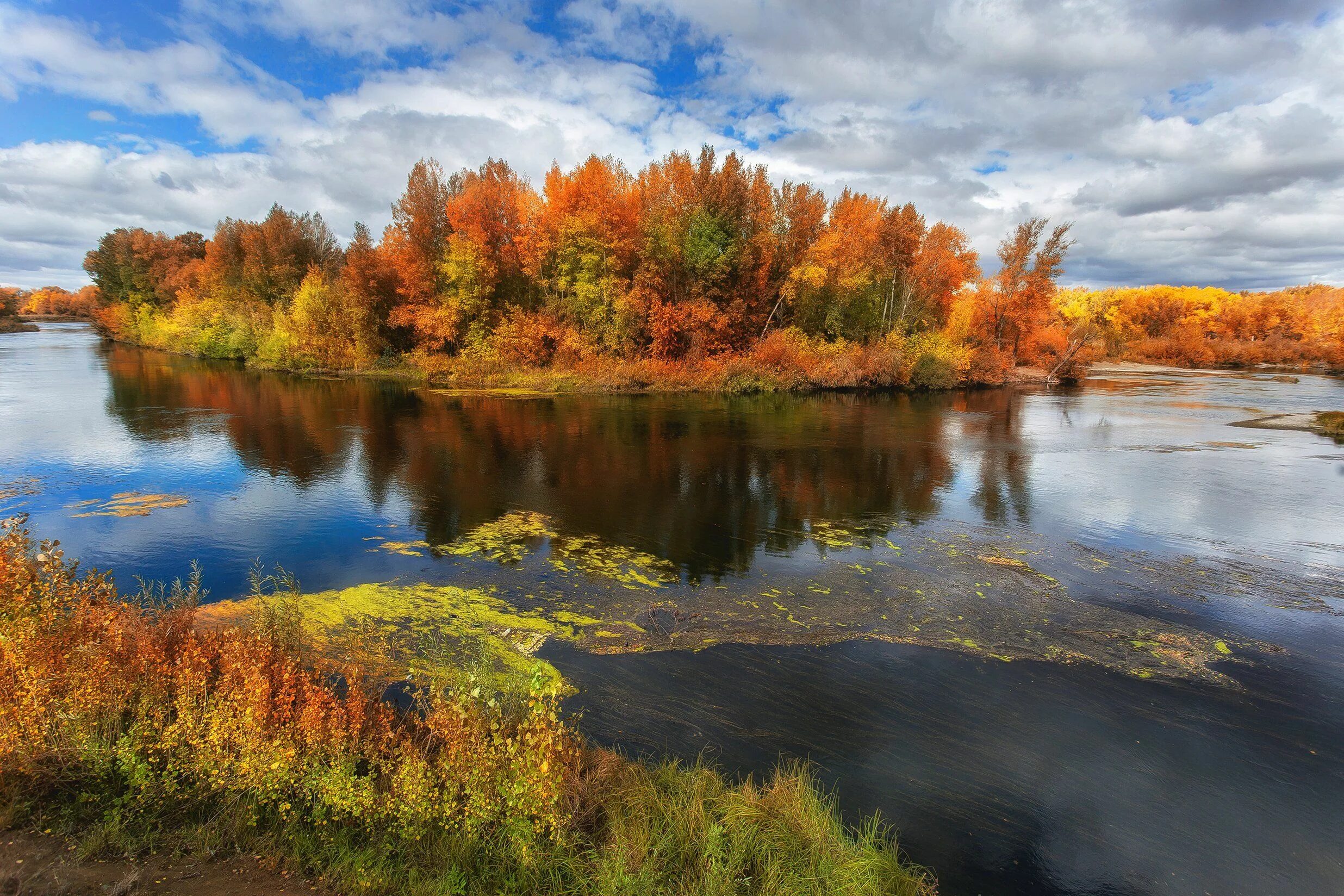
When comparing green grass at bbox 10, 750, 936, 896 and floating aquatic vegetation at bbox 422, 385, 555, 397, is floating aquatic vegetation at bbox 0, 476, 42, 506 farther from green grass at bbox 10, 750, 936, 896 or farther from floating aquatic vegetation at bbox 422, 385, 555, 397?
floating aquatic vegetation at bbox 422, 385, 555, 397

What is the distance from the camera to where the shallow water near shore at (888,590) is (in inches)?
207

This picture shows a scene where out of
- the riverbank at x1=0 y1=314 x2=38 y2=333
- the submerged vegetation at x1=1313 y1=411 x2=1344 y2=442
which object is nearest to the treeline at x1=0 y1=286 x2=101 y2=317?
the riverbank at x1=0 y1=314 x2=38 y2=333

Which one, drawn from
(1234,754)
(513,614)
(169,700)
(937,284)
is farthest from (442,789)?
(937,284)

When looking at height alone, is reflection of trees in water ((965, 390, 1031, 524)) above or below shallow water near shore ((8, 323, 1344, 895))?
above

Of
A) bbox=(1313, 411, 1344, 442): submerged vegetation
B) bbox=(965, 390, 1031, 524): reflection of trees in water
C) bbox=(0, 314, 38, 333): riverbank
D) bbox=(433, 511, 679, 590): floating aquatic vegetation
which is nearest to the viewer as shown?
bbox=(433, 511, 679, 590): floating aquatic vegetation

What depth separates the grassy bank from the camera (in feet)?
13.3

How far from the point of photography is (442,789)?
446 centimetres

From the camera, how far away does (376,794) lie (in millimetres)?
4336

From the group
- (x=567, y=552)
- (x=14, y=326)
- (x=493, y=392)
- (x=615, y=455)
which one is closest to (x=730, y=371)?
(x=493, y=392)

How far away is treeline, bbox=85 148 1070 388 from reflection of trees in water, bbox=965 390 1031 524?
944cm

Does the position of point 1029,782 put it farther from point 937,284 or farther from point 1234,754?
point 937,284

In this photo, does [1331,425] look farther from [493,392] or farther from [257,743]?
[493,392]

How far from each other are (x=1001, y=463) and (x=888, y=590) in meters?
11.5

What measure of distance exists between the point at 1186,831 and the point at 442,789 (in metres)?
5.93
